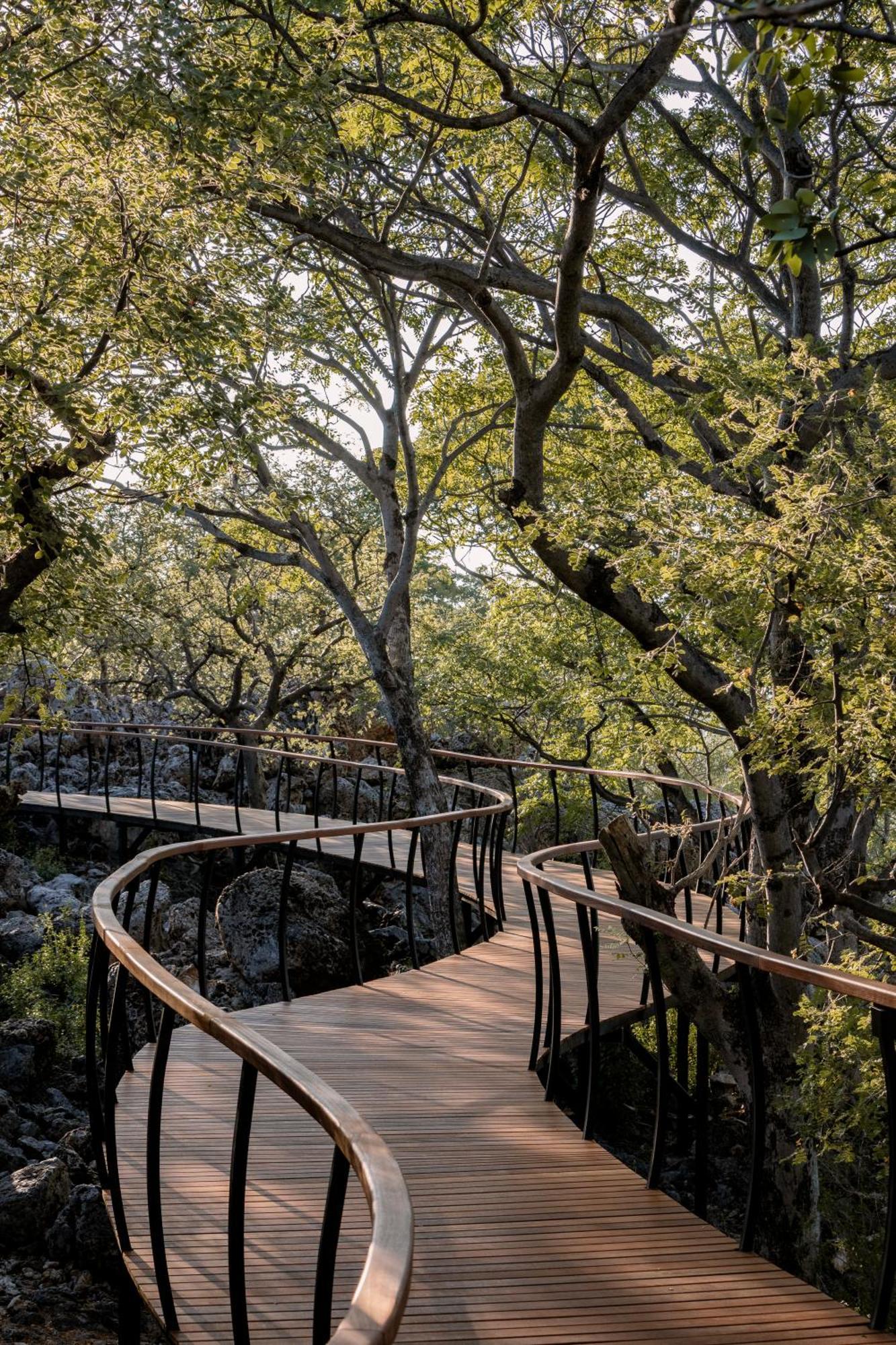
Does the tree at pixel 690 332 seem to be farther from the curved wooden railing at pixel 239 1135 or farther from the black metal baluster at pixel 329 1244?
the black metal baluster at pixel 329 1244

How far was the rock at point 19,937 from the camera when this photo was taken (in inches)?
507

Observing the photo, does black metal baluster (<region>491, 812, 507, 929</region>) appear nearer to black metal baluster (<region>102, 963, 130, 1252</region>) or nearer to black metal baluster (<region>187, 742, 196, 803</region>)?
black metal baluster (<region>102, 963, 130, 1252</region>)

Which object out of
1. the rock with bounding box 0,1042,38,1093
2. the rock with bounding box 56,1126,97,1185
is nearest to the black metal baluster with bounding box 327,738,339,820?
the rock with bounding box 0,1042,38,1093

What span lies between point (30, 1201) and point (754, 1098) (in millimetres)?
4530

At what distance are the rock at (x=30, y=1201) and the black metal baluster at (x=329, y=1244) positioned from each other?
15.3ft

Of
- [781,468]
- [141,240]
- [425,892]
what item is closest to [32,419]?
[141,240]

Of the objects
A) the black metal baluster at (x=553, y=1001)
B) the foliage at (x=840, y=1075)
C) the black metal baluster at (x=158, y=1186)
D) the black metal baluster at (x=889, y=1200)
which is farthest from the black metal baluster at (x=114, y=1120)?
the foliage at (x=840, y=1075)

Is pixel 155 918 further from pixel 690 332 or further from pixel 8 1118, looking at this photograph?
pixel 690 332

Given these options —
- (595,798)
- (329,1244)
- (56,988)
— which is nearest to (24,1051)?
(56,988)

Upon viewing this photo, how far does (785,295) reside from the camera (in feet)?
34.9

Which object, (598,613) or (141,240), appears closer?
(141,240)

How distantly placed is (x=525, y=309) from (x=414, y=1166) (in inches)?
435

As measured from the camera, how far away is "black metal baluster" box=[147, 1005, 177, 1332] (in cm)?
304

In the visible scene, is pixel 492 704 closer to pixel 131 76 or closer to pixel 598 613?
pixel 598 613
